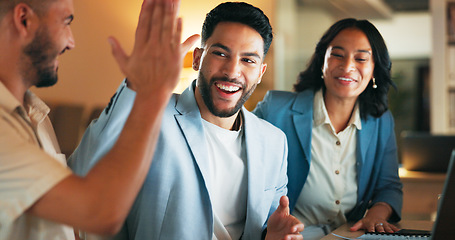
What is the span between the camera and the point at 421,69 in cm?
1170

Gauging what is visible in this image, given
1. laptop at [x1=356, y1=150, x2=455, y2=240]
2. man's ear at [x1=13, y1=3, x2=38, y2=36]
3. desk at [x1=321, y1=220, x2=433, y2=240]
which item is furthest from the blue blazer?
man's ear at [x1=13, y1=3, x2=38, y2=36]

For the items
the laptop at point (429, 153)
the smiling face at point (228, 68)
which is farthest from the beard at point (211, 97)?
the laptop at point (429, 153)

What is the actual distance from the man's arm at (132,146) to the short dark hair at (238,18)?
2.58ft

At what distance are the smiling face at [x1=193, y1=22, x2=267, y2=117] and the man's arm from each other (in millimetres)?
724

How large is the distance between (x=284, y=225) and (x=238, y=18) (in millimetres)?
778

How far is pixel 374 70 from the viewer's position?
2.44 metres

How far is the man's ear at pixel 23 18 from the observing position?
3.66 ft

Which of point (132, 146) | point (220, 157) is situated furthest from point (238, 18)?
point (132, 146)

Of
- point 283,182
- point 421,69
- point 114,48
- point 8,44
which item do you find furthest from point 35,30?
point 421,69

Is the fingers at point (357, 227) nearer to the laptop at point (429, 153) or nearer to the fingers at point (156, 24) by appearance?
the fingers at point (156, 24)

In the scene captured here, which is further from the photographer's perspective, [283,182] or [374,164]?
[374,164]

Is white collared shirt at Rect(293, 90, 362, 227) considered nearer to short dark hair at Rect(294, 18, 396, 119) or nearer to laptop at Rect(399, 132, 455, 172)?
short dark hair at Rect(294, 18, 396, 119)

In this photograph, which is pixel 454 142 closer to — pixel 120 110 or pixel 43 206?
pixel 120 110

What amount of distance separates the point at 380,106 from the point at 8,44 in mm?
1823
